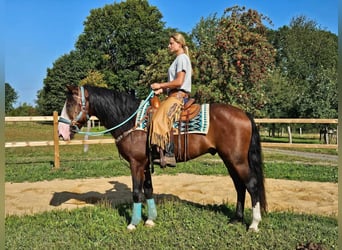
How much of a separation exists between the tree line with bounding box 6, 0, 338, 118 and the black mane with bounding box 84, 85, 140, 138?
1400cm

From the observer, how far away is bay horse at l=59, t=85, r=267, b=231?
4289 millimetres

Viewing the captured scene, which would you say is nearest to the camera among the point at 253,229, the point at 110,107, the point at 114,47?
the point at 253,229

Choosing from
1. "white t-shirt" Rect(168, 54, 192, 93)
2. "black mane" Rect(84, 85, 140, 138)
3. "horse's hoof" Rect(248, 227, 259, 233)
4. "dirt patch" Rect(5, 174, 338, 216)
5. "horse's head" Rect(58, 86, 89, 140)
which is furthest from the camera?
"dirt patch" Rect(5, 174, 338, 216)

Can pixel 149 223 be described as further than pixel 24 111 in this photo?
No

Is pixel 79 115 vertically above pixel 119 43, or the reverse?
pixel 119 43

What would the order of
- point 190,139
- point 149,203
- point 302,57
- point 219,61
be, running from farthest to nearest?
1. point 302,57
2. point 219,61
3. point 149,203
4. point 190,139

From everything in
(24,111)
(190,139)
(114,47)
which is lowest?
(190,139)

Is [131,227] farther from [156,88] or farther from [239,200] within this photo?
[156,88]

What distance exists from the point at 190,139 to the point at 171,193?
250 cm

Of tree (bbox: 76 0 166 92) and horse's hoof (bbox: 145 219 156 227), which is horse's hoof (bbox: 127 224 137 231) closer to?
horse's hoof (bbox: 145 219 156 227)

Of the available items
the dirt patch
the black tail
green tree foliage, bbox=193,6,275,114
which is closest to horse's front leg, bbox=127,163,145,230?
the black tail

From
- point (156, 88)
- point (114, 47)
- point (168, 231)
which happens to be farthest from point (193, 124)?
point (114, 47)

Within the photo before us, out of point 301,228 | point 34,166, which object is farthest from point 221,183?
point 34,166

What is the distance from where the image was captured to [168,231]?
418 centimetres
